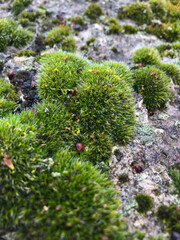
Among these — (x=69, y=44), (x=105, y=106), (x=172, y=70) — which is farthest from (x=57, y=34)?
(x=172, y=70)

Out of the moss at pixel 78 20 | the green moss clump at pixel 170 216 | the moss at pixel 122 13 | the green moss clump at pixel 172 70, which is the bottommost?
the green moss clump at pixel 170 216

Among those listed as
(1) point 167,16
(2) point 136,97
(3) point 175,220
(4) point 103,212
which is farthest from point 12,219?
(1) point 167,16

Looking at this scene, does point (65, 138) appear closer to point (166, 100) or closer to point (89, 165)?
point (89, 165)

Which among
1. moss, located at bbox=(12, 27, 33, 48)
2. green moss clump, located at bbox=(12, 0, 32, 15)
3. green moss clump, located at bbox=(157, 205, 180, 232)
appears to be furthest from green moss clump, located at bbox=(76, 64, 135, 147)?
green moss clump, located at bbox=(12, 0, 32, 15)

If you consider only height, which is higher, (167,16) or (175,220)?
(167,16)

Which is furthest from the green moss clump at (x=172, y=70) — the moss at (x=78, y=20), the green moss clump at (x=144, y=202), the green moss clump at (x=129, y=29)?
the green moss clump at (x=144, y=202)

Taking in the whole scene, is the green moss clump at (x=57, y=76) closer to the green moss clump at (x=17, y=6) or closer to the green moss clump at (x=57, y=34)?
the green moss clump at (x=57, y=34)

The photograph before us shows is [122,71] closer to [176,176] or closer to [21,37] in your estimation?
[176,176]
